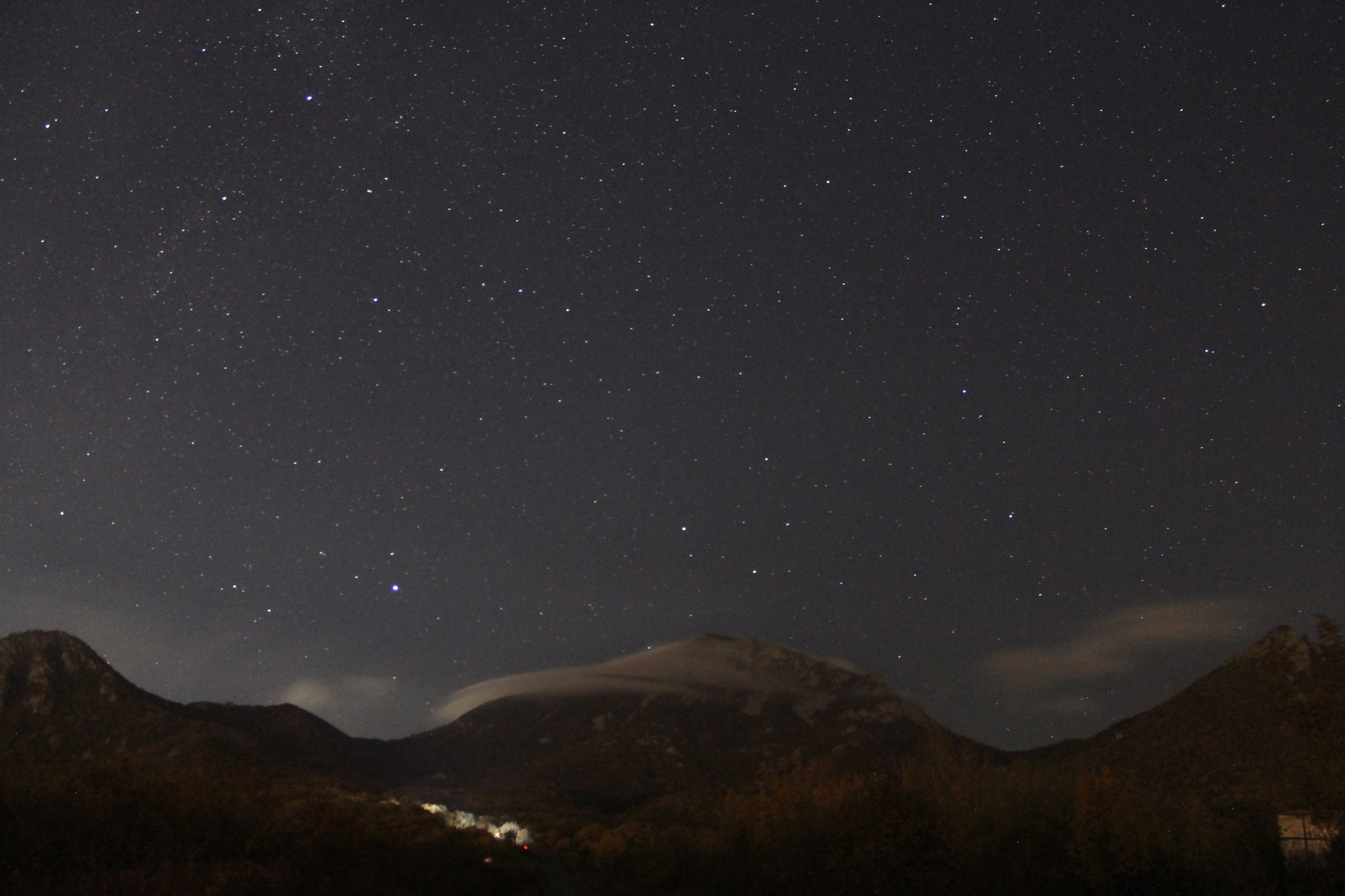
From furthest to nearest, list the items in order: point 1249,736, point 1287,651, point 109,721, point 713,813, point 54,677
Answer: point 54,677, point 109,721, point 713,813, point 1249,736, point 1287,651

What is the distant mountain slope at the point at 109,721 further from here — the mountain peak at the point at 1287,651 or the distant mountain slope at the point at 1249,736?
the mountain peak at the point at 1287,651

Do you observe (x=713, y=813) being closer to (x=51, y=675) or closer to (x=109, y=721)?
(x=109, y=721)

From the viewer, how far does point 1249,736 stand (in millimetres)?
59844

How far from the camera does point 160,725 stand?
80000 millimetres

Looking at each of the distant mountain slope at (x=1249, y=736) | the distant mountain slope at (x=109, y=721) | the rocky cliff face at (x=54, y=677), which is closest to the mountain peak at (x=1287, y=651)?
the distant mountain slope at (x=1249, y=736)

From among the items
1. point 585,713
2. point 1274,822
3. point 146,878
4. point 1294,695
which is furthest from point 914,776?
point 585,713

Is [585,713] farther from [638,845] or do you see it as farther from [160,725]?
[638,845]

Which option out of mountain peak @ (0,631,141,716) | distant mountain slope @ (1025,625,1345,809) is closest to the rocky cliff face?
mountain peak @ (0,631,141,716)

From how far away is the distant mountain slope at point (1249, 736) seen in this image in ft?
60.8

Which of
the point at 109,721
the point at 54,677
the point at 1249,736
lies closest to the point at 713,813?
the point at 1249,736

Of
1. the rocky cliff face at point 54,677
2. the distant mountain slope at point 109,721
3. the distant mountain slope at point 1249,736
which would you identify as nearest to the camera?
the distant mountain slope at point 1249,736

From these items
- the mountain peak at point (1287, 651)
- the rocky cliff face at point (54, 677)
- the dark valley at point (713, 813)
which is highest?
the rocky cliff face at point (54, 677)

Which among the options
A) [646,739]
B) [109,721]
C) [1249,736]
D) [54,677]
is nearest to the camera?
[1249,736]

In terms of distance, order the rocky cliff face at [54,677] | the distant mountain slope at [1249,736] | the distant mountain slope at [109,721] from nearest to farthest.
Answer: the distant mountain slope at [1249,736] → the distant mountain slope at [109,721] → the rocky cliff face at [54,677]
